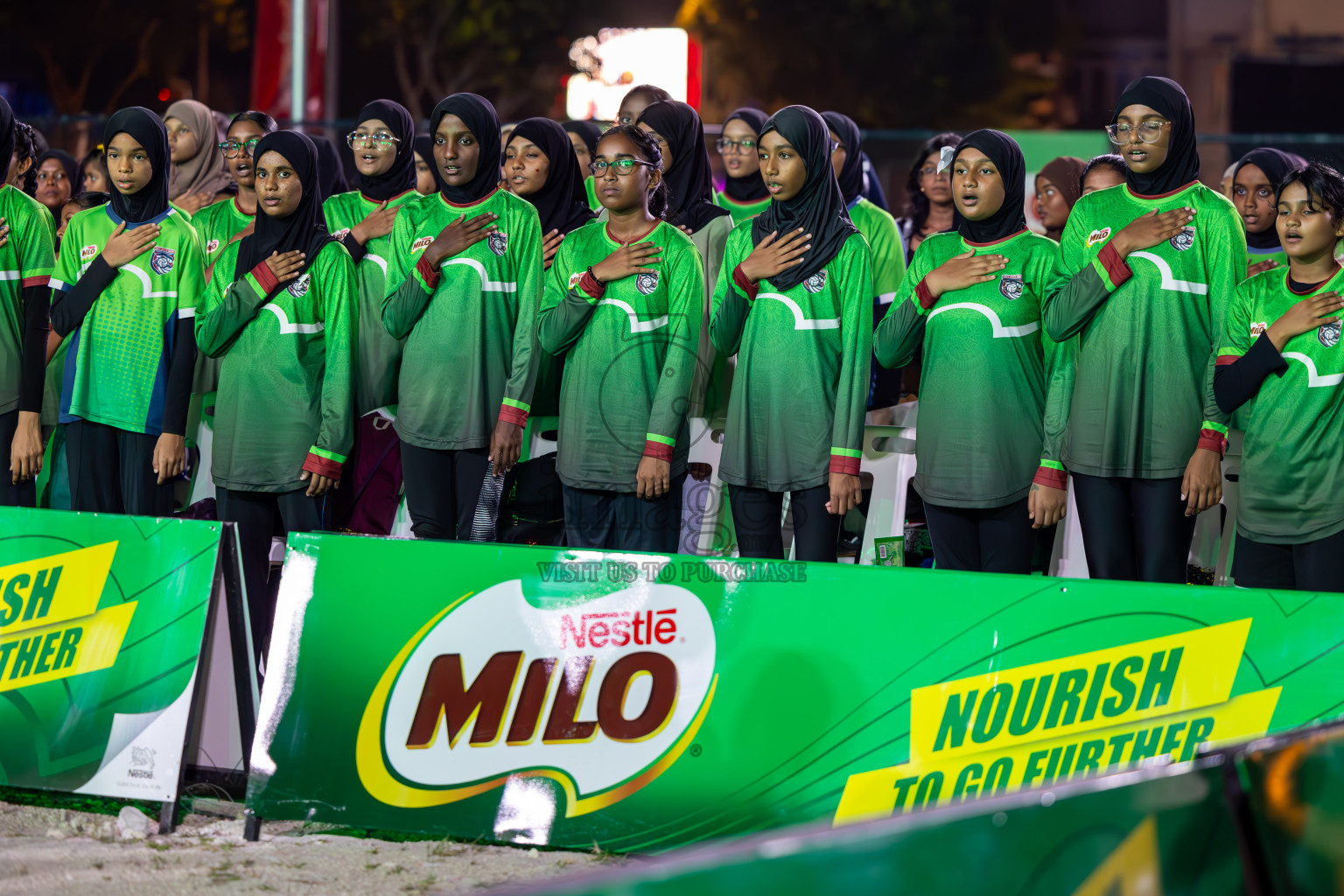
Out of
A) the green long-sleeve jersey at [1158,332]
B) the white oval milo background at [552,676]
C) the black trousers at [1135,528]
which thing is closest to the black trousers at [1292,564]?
the black trousers at [1135,528]

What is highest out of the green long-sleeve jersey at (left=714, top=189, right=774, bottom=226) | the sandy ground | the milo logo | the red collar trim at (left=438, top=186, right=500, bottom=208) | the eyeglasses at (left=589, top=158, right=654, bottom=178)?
the green long-sleeve jersey at (left=714, top=189, right=774, bottom=226)

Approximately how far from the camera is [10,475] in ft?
19.9

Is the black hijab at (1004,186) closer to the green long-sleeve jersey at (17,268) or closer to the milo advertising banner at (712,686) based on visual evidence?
the milo advertising banner at (712,686)

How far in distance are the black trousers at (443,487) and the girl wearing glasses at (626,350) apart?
1.31 ft

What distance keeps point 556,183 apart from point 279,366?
135 cm

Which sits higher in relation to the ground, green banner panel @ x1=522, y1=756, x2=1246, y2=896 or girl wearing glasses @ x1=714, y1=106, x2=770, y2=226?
girl wearing glasses @ x1=714, y1=106, x2=770, y2=226

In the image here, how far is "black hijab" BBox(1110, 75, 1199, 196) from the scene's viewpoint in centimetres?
456

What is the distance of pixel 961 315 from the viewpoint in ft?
15.6

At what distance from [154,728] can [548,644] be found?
1.27 meters

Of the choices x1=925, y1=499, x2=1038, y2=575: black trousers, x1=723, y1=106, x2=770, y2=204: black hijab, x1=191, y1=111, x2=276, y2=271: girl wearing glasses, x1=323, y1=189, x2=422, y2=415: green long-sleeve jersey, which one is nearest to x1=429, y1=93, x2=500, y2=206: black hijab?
x1=323, y1=189, x2=422, y2=415: green long-sleeve jersey

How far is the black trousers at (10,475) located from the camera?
19.8 ft

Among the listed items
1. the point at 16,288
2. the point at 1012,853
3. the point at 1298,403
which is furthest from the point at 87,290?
the point at 1012,853

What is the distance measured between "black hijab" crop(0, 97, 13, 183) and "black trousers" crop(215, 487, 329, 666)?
1.97 metres

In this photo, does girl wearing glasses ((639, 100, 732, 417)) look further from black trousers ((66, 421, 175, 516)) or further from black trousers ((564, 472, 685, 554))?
black trousers ((66, 421, 175, 516))
